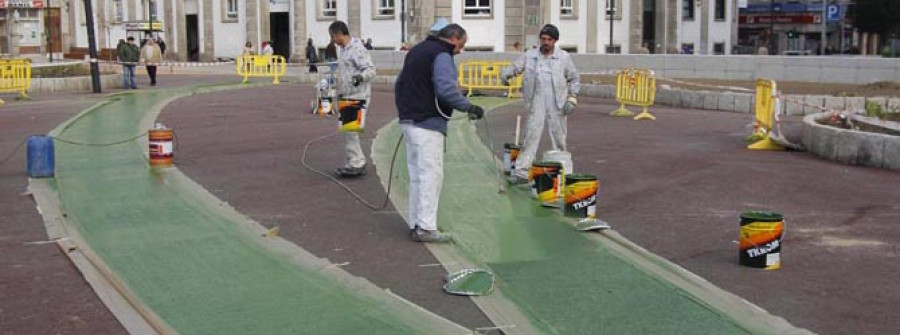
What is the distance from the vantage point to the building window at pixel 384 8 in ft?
180

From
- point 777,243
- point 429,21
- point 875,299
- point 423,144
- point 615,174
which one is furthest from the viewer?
point 429,21

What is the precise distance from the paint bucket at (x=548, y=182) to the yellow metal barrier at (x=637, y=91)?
11270 millimetres

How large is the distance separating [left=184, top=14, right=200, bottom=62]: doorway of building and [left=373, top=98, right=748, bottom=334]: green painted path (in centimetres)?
5321

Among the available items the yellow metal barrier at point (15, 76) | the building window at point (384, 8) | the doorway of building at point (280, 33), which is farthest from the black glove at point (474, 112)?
A: the doorway of building at point (280, 33)

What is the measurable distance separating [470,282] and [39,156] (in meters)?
7.06

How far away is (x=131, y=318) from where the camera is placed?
22.1ft

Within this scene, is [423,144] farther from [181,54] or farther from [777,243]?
[181,54]

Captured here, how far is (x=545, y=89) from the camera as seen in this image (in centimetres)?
1210

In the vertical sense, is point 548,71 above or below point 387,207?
above

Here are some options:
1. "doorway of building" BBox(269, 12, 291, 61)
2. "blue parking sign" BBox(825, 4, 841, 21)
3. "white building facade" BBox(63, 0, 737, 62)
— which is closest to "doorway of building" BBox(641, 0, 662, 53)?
"white building facade" BBox(63, 0, 737, 62)

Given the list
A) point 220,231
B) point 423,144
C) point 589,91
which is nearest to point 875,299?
point 423,144

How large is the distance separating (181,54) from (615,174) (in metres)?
52.9

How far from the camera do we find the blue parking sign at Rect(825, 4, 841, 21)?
75875 millimetres

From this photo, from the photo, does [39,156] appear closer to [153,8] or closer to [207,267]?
[207,267]
